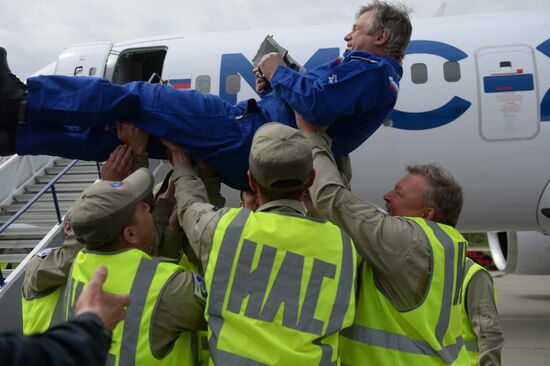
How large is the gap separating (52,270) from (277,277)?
1.18 m

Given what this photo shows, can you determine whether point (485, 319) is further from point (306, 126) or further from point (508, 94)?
point (508, 94)

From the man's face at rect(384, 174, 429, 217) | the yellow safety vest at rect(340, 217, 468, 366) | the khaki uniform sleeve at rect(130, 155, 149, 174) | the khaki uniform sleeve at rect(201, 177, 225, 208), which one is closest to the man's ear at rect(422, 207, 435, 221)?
the man's face at rect(384, 174, 429, 217)

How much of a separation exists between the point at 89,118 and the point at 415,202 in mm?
1469

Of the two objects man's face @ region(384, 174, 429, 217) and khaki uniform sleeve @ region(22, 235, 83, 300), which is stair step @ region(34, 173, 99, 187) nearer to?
khaki uniform sleeve @ region(22, 235, 83, 300)

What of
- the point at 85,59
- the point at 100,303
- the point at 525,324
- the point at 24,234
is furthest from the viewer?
the point at 525,324

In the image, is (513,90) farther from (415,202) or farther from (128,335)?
(128,335)

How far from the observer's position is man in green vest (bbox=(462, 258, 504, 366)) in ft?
11.5

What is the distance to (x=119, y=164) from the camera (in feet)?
9.65

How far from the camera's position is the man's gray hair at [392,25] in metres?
2.80

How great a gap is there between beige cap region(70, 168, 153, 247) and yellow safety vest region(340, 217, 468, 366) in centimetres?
99

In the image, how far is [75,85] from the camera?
2.74m

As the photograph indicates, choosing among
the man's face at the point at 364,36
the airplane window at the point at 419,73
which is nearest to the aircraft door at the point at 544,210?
the airplane window at the point at 419,73

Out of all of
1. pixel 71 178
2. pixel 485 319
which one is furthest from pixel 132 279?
pixel 71 178

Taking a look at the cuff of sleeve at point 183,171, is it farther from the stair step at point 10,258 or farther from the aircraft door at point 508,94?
the aircraft door at point 508,94
